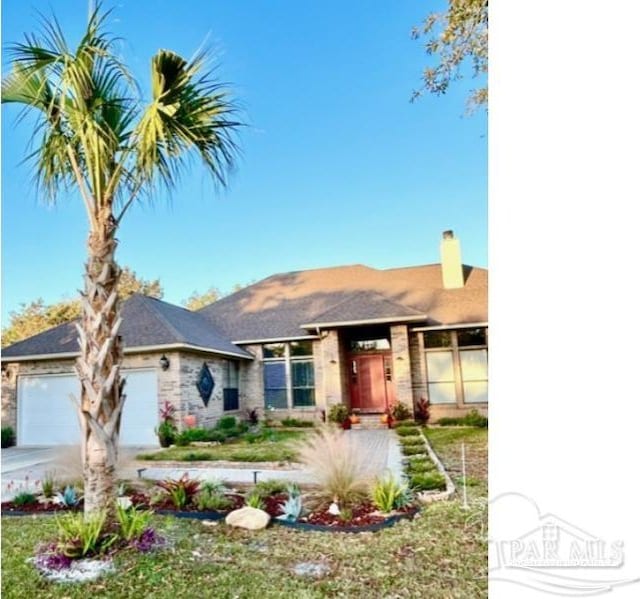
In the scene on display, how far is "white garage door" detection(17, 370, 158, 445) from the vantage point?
187 inches

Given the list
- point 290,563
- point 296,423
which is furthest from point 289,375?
point 290,563

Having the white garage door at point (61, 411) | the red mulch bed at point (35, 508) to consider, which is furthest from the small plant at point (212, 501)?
the white garage door at point (61, 411)

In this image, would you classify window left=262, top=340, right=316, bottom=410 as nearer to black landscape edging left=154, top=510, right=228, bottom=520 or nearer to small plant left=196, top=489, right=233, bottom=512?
small plant left=196, top=489, right=233, bottom=512

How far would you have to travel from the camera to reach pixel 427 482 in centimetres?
322

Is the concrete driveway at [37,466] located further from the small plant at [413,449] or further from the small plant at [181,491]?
the small plant at [413,449]

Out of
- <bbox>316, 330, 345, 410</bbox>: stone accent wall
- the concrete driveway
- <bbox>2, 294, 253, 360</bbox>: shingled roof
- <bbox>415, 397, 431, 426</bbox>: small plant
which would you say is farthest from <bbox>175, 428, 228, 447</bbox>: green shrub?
<bbox>415, 397, 431, 426</bbox>: small plant

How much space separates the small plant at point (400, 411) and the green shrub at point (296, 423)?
0.87m

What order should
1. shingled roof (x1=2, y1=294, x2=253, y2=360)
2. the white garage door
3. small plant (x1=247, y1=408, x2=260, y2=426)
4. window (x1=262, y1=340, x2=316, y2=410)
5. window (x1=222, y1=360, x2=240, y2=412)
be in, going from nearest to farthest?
1. the white garage door
2. window (x1=262, y1=340, x2=316, y2=410)
3. shingled roof (x1=2, y1=294, x2=253, y2=360)
4. small plant (x1=247, y1=408, x2=260, y2=426)
5. window (x1=222, y1=360, x2=240, y2=412)

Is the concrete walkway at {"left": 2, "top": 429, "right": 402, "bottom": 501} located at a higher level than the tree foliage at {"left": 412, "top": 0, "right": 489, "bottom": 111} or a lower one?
lower

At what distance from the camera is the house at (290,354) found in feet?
16.0

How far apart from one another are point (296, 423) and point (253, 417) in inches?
31.7

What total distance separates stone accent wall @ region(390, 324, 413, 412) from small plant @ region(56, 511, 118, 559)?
3.20 meters

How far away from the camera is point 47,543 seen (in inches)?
100
